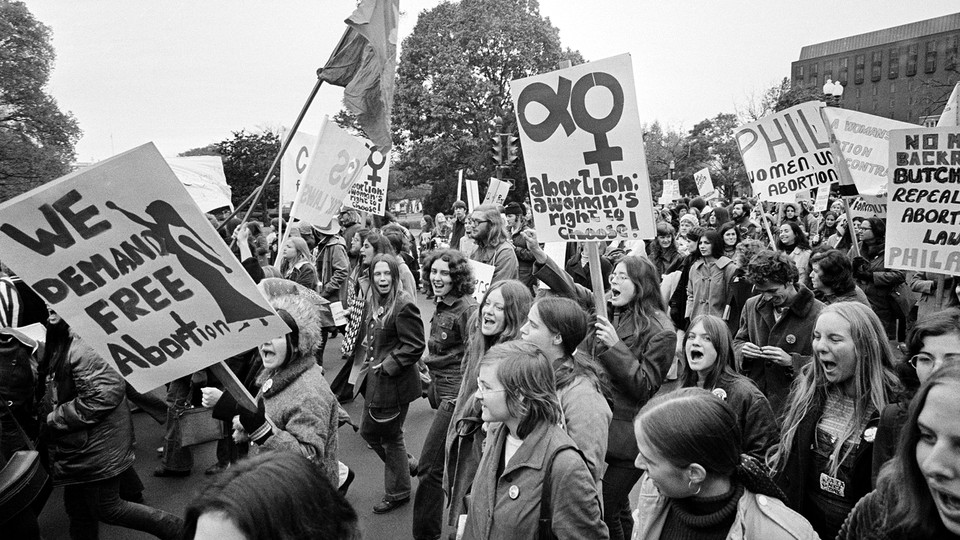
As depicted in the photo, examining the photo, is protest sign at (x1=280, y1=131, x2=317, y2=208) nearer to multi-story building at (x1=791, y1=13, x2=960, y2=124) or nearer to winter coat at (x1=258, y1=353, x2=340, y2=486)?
winter coat at (x1=258, y1=353, x2=340, y2=486)

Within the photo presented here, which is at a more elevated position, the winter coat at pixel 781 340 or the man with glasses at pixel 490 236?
the man with glasses at pixel 490 236

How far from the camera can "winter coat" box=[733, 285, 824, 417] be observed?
4281 millimetres

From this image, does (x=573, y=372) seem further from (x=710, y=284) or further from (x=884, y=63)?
(x=884, y=63)

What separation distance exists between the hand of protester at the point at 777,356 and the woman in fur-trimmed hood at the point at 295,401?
2.73m

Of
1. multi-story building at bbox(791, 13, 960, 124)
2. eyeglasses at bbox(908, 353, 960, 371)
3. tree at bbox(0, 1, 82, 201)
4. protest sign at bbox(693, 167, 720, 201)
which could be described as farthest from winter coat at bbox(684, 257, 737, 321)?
multi-story building at bbox(791, 13, 960, 124)

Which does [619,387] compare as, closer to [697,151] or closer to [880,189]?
[880,189]

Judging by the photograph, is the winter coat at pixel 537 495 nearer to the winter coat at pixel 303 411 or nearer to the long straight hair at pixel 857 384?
the winter coat at pixel 303 411

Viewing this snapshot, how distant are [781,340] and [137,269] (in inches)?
160

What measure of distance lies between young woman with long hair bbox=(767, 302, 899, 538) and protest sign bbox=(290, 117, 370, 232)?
4976mm

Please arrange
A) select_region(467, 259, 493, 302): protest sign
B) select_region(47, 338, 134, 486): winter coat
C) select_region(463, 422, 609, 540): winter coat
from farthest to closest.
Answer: select_region(467, 259, 493, 302): protest sign → select_region(47, 338, 134, 486): winter coat → select_region(463, 422, 609, 540): winter coat

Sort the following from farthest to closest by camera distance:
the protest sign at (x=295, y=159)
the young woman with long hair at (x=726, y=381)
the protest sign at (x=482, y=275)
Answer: the protest sign at (x=295, y=159), the protest sign at (x=482, y=275), the young woman with long hair at (x=726, y=381)

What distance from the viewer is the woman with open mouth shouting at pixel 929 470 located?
63.2 inches

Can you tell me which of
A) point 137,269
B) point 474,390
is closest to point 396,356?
point 474,390

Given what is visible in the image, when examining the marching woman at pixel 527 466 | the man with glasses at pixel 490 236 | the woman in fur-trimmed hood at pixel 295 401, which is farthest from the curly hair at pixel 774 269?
the woman in fur-trimmed hood at pixel 295 401
